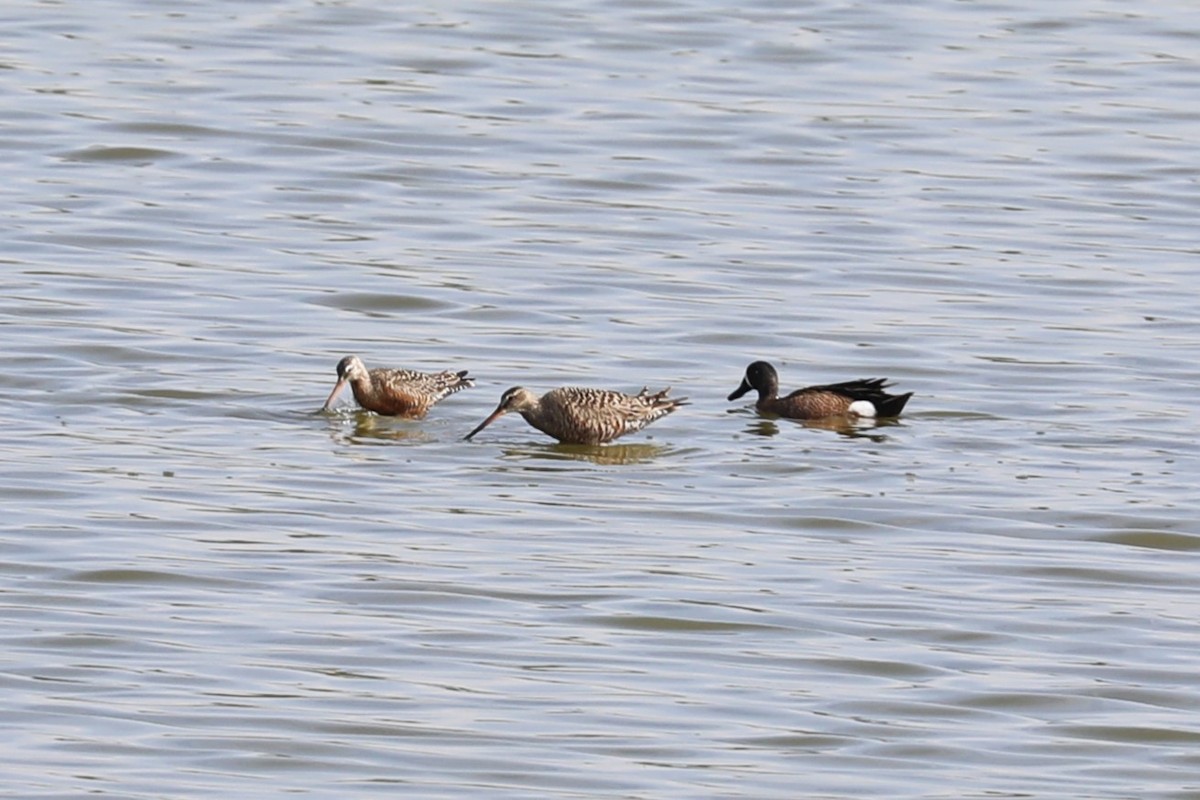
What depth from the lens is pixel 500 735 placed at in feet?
28.3

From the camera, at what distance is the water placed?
29.0ft

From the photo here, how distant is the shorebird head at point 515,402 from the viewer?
13633 mm

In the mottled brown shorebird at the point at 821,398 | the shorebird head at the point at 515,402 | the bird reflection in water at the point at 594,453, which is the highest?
the shorebird head at the point at 515,402

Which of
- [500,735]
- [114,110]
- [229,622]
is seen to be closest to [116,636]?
[229,622]

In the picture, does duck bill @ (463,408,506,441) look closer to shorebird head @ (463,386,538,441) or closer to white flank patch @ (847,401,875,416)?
shorebird head @ (463,386,538,441)

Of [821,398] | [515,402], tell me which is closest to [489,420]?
[515,402]

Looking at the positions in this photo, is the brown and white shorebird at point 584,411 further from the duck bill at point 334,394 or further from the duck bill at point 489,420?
the duck bill at point 334,394

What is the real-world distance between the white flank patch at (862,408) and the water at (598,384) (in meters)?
0.20

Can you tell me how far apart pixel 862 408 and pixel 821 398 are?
0.87 feet

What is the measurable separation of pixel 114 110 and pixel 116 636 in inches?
532

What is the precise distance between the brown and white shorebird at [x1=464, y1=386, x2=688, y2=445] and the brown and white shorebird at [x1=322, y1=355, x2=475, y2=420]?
0.39 m

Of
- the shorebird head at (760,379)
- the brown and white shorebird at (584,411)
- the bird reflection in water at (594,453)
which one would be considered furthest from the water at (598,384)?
the shorebird head at (760,379)

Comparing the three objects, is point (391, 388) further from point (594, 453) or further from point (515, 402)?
point (594, 453)

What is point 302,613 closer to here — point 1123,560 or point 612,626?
point 612,626
